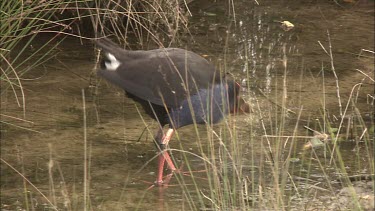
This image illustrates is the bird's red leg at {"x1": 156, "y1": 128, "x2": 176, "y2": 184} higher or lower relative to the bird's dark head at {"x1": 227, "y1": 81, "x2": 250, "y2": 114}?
lower

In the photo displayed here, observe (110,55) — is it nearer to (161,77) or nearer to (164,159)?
(161,77)

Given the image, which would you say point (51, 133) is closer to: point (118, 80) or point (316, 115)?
point (118, 80)

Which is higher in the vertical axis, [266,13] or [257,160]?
[266,13]

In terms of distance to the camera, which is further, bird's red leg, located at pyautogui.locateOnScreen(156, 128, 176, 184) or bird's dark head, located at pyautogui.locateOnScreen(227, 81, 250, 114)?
bird's dark head, located at pyautogui.locateOnScreen(227, 81, 250, 114)

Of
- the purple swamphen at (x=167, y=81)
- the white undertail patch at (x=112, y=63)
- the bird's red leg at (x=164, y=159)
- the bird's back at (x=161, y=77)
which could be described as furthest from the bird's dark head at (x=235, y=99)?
the white undertail patch at (x=112, y=63)

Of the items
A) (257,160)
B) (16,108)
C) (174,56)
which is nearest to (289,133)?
(257,160)

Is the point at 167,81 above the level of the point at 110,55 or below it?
below

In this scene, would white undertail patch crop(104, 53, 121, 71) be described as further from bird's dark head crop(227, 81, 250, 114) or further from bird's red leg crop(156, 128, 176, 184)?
bird's dark head crop(227, 81, 250, 114)

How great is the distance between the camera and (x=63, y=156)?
Result: 18.1 feet

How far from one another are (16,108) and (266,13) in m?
3.30

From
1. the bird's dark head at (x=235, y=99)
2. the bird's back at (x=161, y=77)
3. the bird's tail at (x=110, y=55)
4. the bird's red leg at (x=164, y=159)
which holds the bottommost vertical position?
the bird's red leg at (x=164, y=159)

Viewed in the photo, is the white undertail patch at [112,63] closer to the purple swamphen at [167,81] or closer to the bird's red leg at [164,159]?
the purple swamphen at [167,81]

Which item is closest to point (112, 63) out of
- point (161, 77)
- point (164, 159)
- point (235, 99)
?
point (161, 77)

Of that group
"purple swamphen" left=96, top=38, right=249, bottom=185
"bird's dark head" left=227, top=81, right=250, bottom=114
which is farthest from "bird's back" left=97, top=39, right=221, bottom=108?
"bird's dark head" left=227, top=81, right=250, bottom=114
